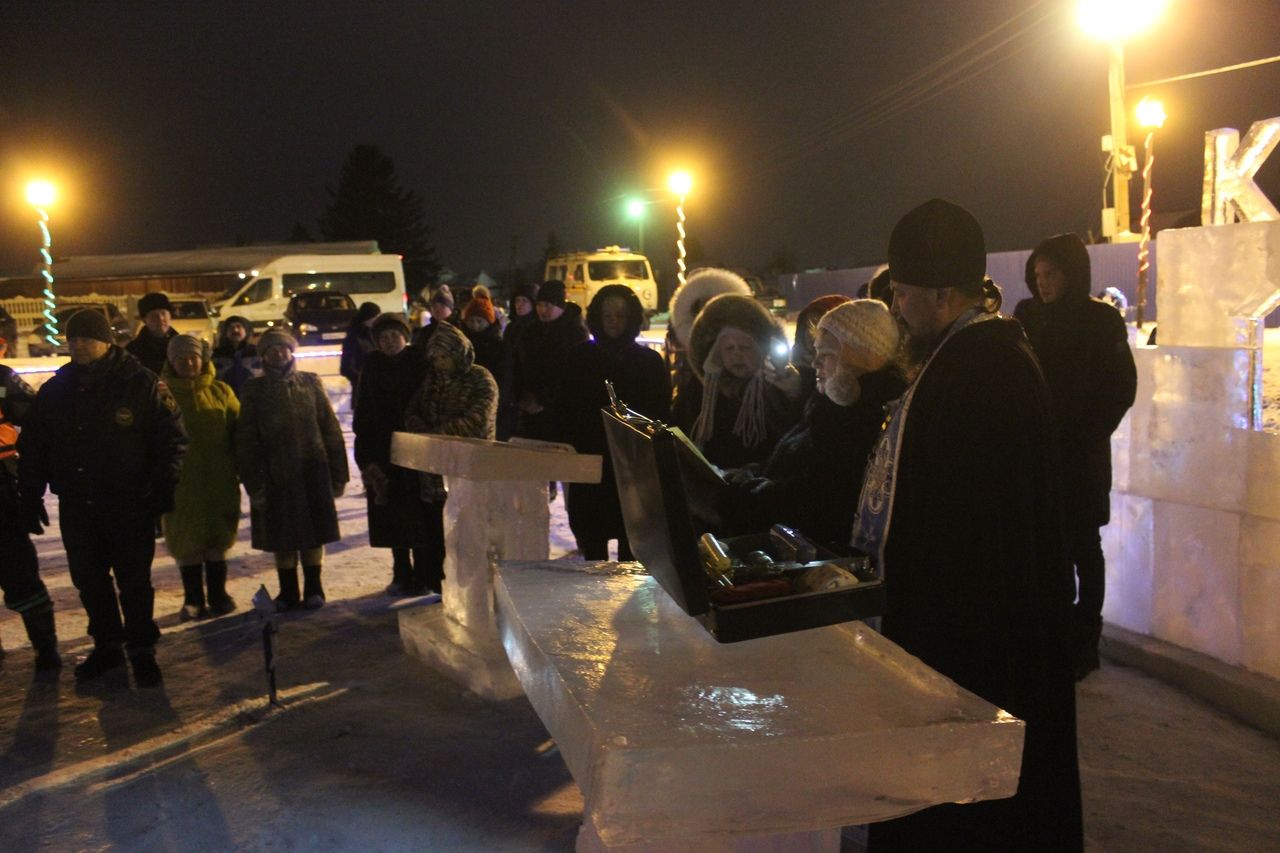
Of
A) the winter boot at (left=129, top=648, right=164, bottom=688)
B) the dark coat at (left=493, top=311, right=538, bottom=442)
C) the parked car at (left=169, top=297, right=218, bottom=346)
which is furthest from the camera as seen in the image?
the parked car at (left=169, top=297, right=218, bottom=346)

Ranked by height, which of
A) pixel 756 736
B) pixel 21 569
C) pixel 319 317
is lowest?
pixel 21 569

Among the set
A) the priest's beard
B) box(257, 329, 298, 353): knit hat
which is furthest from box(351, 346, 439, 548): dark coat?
the priest's beard

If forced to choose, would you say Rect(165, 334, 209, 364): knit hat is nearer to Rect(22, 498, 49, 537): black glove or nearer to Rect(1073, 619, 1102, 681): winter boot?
Rect(22, 498, 49, 537): black glove

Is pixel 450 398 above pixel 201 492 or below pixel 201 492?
above

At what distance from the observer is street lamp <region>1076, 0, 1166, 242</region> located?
1574 centimetres


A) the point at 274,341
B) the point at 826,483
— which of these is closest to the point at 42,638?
the point at 274,341

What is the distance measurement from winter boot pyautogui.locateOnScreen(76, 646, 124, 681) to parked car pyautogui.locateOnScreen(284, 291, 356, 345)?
1680 cm

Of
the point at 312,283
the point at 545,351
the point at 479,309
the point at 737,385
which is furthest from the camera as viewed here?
the point at 312,283

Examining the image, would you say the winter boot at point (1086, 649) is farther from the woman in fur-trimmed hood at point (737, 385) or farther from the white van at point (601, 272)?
the white van at point (601, 272)

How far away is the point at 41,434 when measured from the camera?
16.6 feet

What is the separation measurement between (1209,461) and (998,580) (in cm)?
281

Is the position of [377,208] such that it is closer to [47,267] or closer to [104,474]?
[47,267]

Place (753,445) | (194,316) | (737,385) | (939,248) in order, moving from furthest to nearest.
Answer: (194,316) → (737,385) → (753,445) → (939,248)

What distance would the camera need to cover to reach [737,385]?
168 inches
